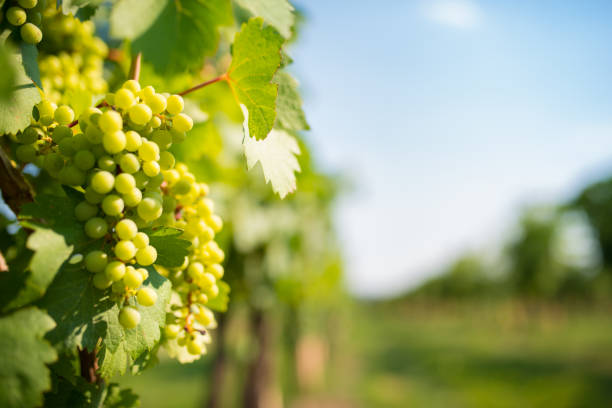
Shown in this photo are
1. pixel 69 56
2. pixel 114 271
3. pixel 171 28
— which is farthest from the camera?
pixel 69 56

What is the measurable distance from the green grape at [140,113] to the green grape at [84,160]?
0.40 ft

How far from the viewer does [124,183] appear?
2.86 ft

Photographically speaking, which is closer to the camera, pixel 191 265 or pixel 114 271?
pixel 114 271

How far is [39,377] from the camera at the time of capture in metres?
0.71

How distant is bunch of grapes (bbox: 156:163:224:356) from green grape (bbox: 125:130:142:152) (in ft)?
0.52

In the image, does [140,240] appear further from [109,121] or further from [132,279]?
[109,121]

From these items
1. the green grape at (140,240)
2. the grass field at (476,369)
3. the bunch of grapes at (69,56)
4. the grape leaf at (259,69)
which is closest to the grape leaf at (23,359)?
the green grape at (140,240)

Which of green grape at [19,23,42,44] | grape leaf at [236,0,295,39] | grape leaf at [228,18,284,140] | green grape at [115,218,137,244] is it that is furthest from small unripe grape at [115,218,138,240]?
grape leaf at [236,0,295,39]

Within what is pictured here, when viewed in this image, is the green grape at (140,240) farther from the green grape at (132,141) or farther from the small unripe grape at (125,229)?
the green grape at (132,141)

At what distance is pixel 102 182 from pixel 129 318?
29 cm

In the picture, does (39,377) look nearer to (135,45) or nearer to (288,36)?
(135,45)

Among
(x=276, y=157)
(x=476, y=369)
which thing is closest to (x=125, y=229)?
(x=276, y=157)

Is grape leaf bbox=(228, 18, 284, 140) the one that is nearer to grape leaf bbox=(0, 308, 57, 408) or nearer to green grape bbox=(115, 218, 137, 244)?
green grape bbox=(115, 218, 137, 244)

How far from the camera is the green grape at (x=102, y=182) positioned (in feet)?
2.76
